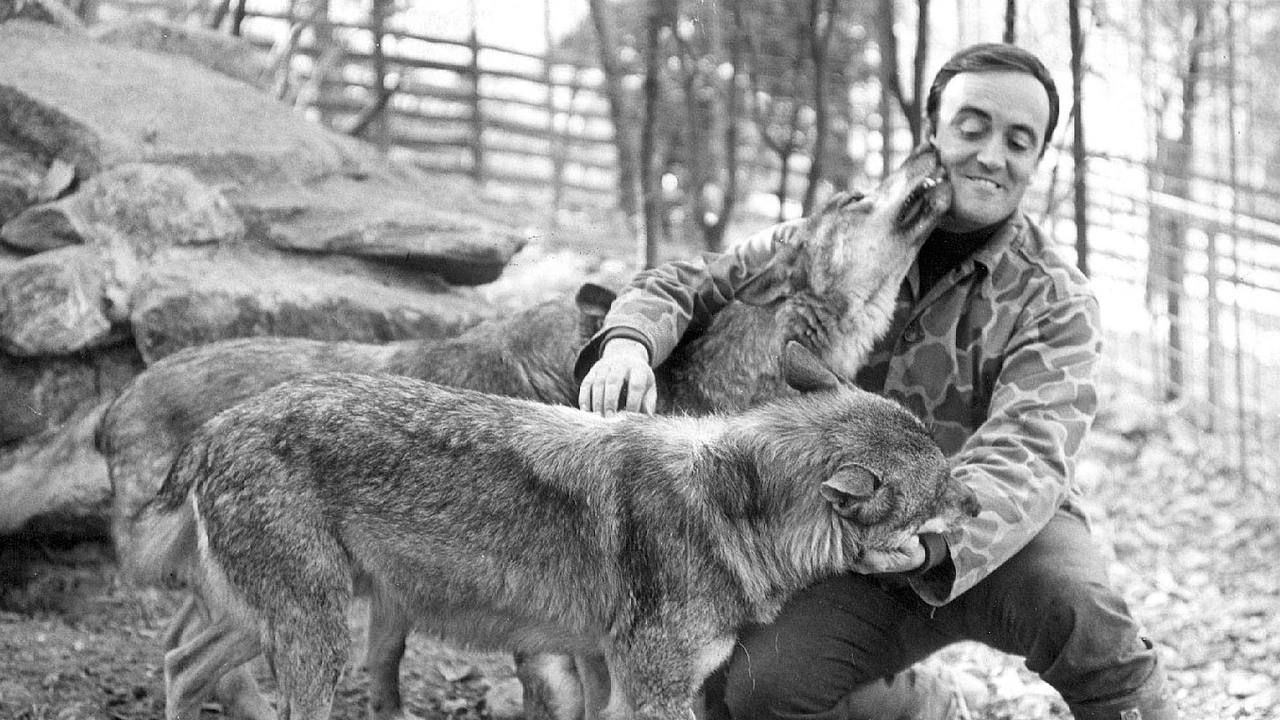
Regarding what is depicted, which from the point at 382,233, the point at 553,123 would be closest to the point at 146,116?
the point at 382,233

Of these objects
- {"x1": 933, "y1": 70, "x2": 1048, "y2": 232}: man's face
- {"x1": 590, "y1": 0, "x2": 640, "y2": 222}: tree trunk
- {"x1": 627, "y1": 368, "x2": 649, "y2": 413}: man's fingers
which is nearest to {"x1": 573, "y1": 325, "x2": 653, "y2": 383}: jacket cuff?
{"x1": 627, "y1": 368, "x2": 649, "y2": 413}: man's fingers

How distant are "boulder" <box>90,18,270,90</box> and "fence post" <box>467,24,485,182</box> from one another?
9.22 metres

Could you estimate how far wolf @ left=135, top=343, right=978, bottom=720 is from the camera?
4035 mm

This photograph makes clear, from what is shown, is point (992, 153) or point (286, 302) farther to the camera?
point (286, 302)

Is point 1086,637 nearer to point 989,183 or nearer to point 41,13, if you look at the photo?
point 989,183

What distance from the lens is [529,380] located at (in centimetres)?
577

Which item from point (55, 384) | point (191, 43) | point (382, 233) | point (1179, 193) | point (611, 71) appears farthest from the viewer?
point (1179, 193)

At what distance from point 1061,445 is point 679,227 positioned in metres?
9.52

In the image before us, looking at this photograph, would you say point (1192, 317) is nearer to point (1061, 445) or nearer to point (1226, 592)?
point (1226, 592)

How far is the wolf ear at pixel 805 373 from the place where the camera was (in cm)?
443

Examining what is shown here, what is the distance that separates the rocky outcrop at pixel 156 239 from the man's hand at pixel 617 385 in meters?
2.57

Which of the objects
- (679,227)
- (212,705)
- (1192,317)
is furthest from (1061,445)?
(679,227)

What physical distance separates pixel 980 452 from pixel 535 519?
1556 mm

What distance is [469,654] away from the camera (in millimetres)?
6309
